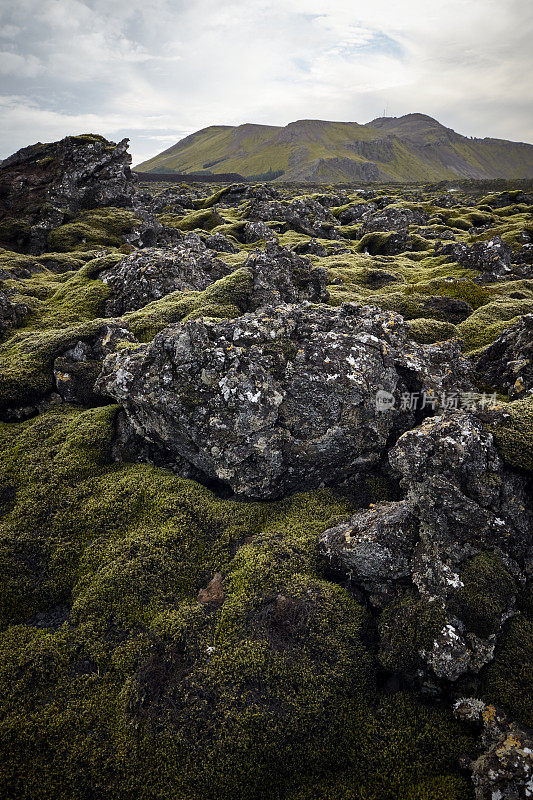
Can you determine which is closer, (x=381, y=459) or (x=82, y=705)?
(x=82, y=705)

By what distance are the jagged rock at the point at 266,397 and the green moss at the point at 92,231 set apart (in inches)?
946

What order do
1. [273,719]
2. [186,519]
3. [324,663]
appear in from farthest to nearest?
[186,519]
[324,663]
[273,719]

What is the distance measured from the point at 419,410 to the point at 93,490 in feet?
27.1

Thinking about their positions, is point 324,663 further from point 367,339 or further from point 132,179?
point 132,179

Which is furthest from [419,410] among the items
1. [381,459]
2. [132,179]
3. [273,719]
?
[132,179]

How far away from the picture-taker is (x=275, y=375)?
9398mm

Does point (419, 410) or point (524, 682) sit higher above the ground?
point (419, 410)

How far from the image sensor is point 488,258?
23.0 m

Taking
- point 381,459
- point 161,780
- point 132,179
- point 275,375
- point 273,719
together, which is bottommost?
point 161,780

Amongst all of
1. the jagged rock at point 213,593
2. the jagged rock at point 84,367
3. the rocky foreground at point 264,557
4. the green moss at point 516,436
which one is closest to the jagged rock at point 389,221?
the rocky foreground at point 264,557

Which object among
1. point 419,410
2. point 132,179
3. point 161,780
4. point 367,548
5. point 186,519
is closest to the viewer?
point 161,780

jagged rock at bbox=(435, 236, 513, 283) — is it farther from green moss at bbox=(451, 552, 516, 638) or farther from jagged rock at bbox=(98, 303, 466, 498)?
green moss at bbox=(451, 552, 516, 638)

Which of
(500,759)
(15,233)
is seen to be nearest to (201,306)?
(500,759)

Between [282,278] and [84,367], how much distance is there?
7.68 m
